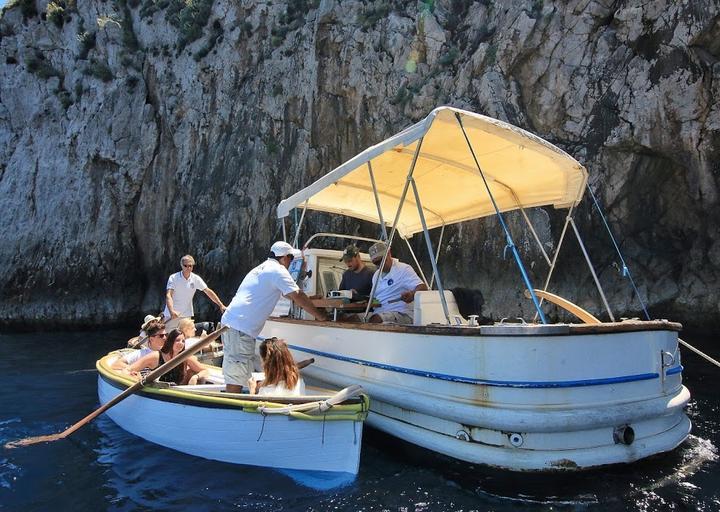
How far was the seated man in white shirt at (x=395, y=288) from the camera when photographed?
6.86 m

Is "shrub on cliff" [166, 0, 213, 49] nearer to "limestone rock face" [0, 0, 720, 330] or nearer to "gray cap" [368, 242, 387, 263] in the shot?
"limestone rock face" [0, 0, 720, 330]

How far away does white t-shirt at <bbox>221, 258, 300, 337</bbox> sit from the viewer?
5.88 m

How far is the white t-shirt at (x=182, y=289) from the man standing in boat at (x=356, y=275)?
3.30m

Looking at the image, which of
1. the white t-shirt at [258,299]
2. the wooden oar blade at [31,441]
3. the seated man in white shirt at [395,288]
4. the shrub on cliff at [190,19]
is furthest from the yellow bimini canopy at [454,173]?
the shrub on cliff at [190,19]

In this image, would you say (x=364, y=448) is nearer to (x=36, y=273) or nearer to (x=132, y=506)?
(x=132, y=506)

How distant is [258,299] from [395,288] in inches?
78.9

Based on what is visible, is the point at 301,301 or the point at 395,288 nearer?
the point at 301,301

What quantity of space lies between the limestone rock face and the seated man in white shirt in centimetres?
1232

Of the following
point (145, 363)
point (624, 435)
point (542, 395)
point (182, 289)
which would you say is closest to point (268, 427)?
point (542, 395)

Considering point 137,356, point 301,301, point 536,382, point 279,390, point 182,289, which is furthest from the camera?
point 182,289

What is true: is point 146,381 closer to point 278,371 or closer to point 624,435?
point 278,371

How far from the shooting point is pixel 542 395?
4.69m

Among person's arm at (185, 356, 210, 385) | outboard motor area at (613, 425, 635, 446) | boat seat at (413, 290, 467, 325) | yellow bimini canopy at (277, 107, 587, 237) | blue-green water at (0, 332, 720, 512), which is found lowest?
blue-green water at (0, 332, 720, 512)

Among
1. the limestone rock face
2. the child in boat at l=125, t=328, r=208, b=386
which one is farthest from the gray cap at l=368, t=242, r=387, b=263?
the limestone rock face
